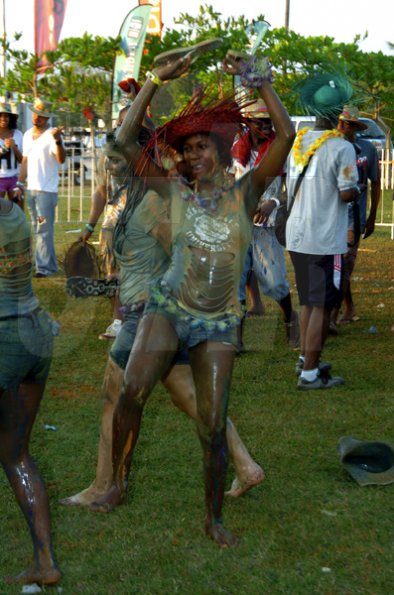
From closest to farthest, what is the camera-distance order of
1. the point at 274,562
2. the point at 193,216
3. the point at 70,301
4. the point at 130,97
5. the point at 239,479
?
1. the point at 274,562
2. the point at 193,216
3. the point at 239,479
4. the point at 130,97
5. the point at 70,301

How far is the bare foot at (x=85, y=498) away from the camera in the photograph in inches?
192

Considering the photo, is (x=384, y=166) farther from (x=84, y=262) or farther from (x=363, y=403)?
(x=363, y=403)

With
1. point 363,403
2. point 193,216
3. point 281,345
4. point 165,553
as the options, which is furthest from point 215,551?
point 281,345

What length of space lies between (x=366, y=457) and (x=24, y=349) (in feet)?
7.89

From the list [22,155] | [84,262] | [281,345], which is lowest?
[281,345]

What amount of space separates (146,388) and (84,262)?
14.3ft

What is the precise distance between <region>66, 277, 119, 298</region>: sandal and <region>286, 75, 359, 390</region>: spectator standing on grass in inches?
63.4

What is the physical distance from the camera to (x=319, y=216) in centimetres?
721

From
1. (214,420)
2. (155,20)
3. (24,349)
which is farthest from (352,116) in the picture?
(155,20)

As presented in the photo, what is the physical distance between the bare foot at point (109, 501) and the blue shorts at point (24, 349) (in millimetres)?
1007

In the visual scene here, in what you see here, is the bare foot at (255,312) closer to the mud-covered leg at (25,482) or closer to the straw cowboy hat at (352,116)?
the straw cowboy hat at (352,116)

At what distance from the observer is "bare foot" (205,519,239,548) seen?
4.38 meters

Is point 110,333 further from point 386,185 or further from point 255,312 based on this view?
point 386,185

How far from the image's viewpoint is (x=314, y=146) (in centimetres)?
714
